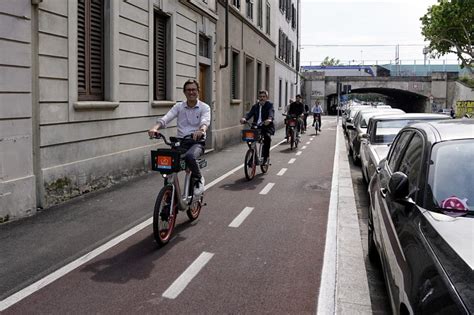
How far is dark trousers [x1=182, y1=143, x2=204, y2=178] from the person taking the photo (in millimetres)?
5961

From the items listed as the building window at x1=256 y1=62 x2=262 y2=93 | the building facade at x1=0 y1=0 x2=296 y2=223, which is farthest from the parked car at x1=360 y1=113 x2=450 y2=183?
the building window at x1=256 y1=62 x2=262 y2=93

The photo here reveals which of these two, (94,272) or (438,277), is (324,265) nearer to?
(94,272)

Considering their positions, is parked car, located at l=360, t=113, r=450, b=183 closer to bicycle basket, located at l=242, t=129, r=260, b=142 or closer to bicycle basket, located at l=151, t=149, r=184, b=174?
bicycle basket, located at l=242, t=129, r=260, b=142

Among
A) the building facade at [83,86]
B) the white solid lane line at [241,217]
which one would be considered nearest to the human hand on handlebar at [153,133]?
the white solid lane line at [241,217]

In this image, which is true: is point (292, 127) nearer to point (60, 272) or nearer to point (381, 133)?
point (381, 133)

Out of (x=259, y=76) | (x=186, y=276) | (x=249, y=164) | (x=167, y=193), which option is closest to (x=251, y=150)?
(x=249, y=164)

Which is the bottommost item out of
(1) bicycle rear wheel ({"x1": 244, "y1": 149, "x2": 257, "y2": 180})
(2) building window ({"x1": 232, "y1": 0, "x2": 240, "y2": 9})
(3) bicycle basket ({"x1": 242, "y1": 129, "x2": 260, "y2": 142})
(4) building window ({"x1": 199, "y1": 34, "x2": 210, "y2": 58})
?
(1) bicycle rear wheel ({"x1": 244, "y1": 149, "x2": 257, "y2": 180})

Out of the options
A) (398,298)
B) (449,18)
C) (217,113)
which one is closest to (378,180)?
(398,298)

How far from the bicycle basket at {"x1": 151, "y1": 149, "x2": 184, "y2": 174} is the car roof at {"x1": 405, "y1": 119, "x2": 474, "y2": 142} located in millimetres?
2521

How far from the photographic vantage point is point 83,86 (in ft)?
28.7

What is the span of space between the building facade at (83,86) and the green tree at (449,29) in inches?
1150

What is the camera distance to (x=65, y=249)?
538 centimetres

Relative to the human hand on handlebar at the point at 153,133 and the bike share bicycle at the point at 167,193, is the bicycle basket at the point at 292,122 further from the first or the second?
the human hand on handlebar at the point at 153,133

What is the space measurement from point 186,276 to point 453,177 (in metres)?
2.52
